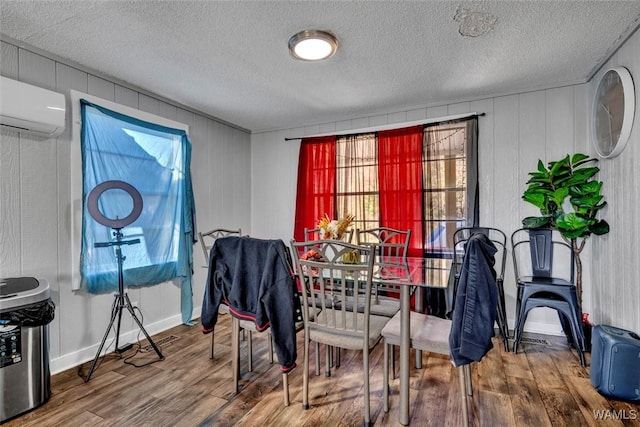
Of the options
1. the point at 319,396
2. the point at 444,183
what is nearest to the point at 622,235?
the point at 444,183

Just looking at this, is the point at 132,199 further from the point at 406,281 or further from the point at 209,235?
the point at 406,281

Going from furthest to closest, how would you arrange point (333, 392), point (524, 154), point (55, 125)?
point (524, 154) < point (55, 125) < point (333, 392)

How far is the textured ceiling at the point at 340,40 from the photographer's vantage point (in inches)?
74.8

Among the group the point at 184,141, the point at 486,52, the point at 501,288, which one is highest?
the point at 486,52

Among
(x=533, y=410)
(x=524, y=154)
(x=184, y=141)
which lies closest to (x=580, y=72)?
(x=524, y=154)

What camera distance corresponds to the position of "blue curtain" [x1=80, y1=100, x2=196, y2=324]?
8.66 feet

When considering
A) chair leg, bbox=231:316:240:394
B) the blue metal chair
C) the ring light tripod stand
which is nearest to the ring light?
the ring light tripod stand

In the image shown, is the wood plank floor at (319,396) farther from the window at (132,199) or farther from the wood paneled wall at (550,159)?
the window at (132,199)

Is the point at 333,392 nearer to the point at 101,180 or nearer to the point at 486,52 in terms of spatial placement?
the point at 101,180

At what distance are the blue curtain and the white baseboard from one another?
7.7 inches

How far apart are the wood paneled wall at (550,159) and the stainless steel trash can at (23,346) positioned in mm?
3362

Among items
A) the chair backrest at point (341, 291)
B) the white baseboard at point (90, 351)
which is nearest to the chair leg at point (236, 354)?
the chair backrest at point (341, 291)

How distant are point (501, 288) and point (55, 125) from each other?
3.95 meters

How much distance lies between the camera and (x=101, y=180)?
2701 mm
